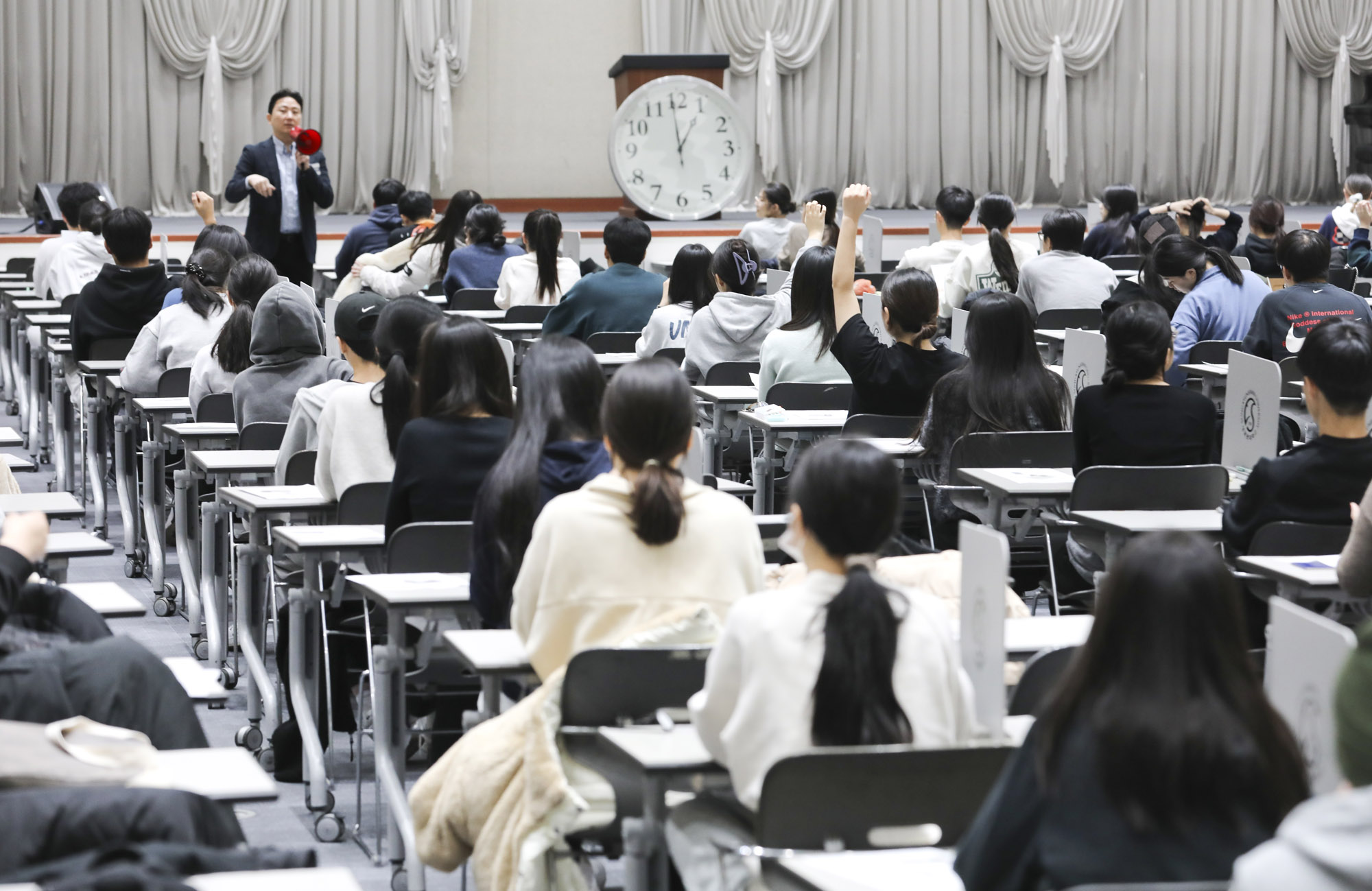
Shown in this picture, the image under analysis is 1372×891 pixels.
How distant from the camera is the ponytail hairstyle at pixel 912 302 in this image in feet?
17.3

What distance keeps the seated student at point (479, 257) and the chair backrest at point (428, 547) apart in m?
5.49

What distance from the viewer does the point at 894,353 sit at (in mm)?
5465

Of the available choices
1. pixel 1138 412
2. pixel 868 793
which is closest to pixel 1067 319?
pixel 1138 412

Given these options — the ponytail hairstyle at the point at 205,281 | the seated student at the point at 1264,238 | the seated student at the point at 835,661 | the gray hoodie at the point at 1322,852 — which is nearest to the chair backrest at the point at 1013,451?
the seated student at the point at 835,661

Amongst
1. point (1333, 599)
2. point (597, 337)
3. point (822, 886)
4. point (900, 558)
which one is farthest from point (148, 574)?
point (822, 886)

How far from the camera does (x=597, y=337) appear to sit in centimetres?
764

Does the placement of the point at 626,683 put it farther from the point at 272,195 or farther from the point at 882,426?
the point at 272,195

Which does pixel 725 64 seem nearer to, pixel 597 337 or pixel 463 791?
pixel 597 337

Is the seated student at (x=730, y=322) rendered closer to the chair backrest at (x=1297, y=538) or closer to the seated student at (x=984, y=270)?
the seated student at (x=984, y=270)

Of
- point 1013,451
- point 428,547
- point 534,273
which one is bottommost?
point 428,547

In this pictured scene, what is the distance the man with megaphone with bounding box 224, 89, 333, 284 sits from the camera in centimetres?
946

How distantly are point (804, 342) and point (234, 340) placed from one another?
6.22 feet

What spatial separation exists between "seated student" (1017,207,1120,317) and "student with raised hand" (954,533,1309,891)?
21.1 ft

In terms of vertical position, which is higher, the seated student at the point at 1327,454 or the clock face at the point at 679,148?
the clock face at the point at 679,148
